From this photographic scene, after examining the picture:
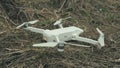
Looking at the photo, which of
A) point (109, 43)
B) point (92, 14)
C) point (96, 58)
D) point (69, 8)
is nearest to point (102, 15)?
point (92, 14)

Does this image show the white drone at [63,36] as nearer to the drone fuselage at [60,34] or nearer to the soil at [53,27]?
the drone fuselage at [60,34]

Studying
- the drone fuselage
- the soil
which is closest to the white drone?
the drone fuselage

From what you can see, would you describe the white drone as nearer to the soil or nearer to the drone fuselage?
the drone fuselage

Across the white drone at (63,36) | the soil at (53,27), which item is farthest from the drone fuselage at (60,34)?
the soil at (53,27)

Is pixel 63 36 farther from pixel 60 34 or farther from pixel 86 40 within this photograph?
pixel 86 40

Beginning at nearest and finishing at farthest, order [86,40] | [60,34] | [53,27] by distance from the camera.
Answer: [60,34] < [86,40] < [53,27]

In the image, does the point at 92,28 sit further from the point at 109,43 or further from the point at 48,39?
the point at 48,39

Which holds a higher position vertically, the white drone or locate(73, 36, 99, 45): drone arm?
the white drone

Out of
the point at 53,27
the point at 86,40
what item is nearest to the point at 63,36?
the point at 86,40
